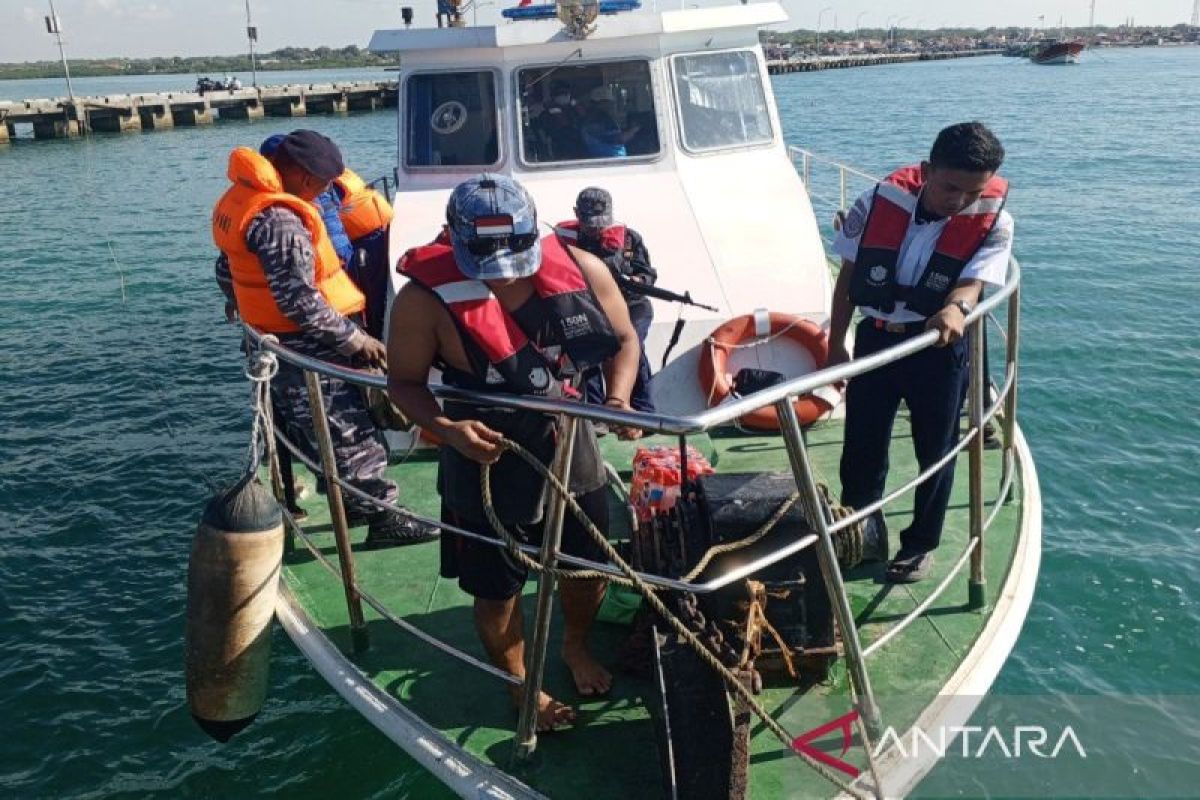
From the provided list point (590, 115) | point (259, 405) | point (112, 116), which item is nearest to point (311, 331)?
point (259, 405)

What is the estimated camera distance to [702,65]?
676 cm

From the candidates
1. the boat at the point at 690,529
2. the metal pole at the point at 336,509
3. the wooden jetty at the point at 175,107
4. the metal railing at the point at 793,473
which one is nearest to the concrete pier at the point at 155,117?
the wooden jetty at the point at 175,107

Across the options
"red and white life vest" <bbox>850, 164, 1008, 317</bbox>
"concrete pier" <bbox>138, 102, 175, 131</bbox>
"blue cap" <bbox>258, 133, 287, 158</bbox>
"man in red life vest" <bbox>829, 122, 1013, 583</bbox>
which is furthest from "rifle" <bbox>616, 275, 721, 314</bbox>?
"concrete pier" <bbox>138, 102, 175, 131</bbox>

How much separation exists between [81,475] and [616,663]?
20.6 feet

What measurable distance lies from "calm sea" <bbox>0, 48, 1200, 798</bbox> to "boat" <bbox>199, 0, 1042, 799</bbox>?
96cm

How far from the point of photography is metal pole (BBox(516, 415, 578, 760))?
2662 millimetres

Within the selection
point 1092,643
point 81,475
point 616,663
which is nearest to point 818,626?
point 616,663

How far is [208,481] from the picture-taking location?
26.6ft

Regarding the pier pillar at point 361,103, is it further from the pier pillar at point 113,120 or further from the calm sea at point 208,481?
the calm sea at point 208,481

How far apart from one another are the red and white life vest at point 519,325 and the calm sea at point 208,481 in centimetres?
228

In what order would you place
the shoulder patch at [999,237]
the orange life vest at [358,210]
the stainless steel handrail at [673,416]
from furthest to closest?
the orange life vest at [358,210]
the shoulder patch at [999,237]
the stainless steel handrail at [673,416]

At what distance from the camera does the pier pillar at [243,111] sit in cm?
4741

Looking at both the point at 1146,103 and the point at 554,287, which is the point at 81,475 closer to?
the point at 554,287

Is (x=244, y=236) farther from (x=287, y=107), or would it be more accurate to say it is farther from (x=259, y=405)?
(x=287, y=107)
